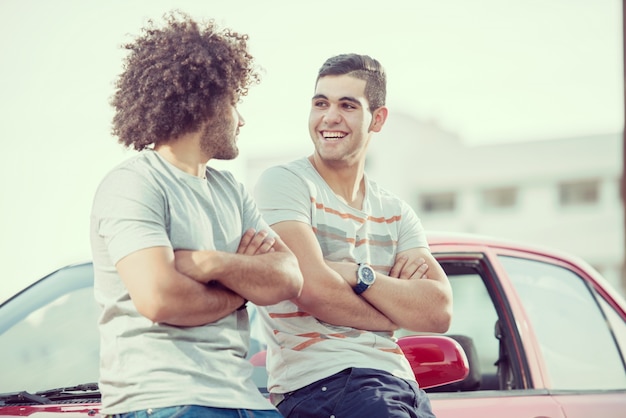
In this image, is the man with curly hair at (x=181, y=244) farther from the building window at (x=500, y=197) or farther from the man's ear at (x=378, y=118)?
the building window at (x=500, y=197)

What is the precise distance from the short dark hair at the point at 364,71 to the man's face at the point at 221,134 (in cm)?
113

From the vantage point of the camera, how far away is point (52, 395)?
3697 millimetres

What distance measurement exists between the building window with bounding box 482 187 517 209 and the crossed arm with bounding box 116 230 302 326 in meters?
47.3

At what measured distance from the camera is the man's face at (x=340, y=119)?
3984 mm

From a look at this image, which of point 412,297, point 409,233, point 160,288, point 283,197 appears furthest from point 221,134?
point 409,233

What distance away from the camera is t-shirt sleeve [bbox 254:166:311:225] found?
3705 mm

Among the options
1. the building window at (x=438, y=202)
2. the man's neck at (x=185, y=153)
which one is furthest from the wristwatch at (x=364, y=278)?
the building window at (x=438, y=202)

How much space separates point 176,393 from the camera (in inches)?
105

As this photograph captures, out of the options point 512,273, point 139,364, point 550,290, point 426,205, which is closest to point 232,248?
point 139,364

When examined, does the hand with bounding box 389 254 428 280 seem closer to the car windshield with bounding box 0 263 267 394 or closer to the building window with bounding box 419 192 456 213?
the car windshield with bounding box 0 263 267 394

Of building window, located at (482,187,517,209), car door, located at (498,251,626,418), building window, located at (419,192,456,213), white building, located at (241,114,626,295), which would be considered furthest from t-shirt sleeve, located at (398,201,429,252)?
building window, located at (419,192,456,213)

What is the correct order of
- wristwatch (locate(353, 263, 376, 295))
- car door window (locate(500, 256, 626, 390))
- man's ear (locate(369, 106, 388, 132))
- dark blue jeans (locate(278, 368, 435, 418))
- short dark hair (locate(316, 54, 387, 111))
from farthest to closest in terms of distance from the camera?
car door window (locate(500, 256, 626, 390))
man's ear (locate(369, 106, 388, 132))
short dark hair (locate(316, 54, 387, 111))
wristwatch (locate(353, 263, 376, 295))
dark blue jeans (locate(278, 368, 435, 418))

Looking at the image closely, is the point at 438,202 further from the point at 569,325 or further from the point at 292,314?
the point at 292,314

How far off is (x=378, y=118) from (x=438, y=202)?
48.4 m
